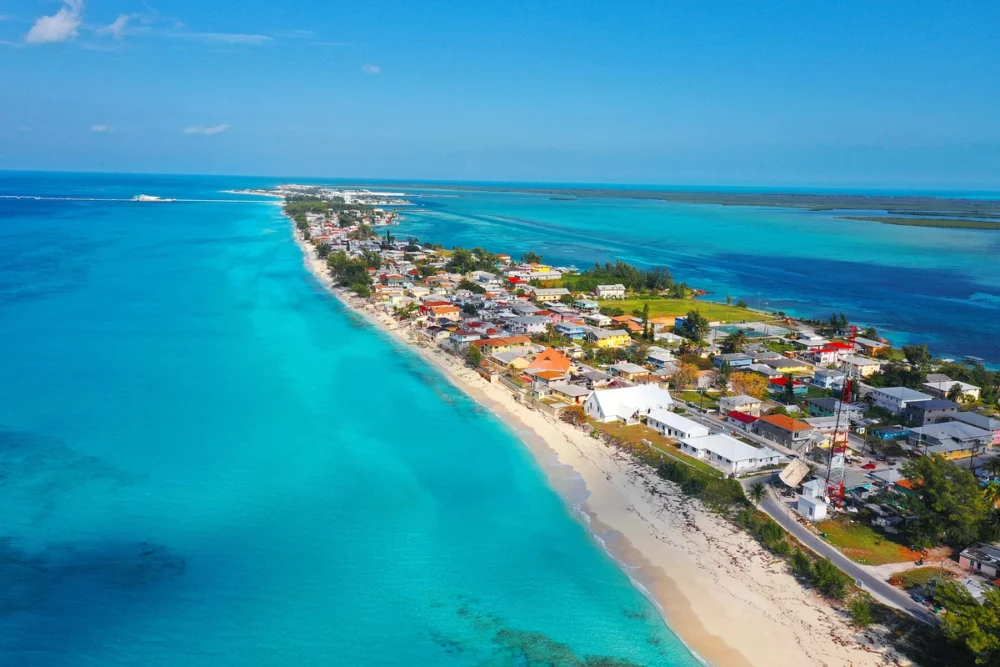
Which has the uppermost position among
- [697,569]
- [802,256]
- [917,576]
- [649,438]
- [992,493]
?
[802,256]

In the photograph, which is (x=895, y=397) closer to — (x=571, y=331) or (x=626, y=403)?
(x=626, y=403)

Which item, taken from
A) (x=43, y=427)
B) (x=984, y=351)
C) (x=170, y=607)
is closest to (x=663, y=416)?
(x=170, y=607)

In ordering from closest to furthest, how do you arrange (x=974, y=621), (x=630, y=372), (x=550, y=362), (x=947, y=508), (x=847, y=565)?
(x=974, y=621) < (x=847, y=565) < (x=947, y=508) < (x=630, y=372) < (x=550, y=362)

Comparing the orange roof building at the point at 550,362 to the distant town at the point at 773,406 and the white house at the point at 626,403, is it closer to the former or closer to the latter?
the distant town at the point at 773,406

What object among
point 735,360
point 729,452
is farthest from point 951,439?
point 735,360

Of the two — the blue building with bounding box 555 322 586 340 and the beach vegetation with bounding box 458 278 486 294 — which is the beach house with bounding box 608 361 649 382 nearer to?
the blue building with bounding box 555 322 586 340

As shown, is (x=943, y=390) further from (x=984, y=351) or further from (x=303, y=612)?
(x=303, y=612)
